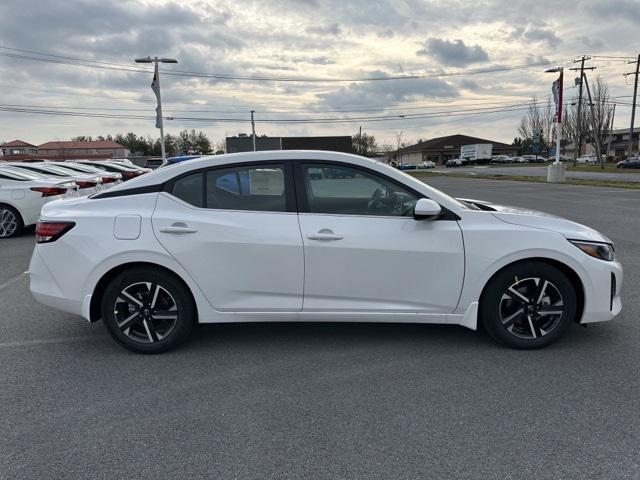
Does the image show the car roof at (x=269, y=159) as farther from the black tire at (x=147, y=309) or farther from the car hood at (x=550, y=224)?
the black tire at (x=147, y=309)

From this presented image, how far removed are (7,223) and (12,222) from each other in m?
0.10

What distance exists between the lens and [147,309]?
147 inches

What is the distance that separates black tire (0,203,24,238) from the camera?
941cm

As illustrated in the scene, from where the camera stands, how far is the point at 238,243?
11.8 feet

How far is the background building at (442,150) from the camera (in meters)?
105

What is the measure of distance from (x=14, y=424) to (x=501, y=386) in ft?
10.3

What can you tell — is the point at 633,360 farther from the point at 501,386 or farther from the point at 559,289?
the point at 501,386

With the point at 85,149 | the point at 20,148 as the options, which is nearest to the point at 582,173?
the point at 85,149

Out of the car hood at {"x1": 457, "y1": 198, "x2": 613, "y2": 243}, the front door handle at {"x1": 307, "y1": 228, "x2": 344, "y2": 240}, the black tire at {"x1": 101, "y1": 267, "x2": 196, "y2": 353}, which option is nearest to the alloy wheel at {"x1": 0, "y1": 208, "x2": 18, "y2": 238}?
the black tire at {"x1": 101, "y1": 267, "x2": 196, "y2": 353}

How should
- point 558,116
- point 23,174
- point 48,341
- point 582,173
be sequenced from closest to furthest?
point 48,341, point 23,174, point 558,116, point 582,173

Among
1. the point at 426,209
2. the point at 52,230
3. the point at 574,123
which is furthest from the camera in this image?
the point at 574,123

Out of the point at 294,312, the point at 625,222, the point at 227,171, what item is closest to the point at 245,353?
the point at 294,312

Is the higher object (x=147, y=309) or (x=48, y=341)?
(x=147, y=309)

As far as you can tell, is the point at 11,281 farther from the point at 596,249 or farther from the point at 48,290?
the point at 596,249
